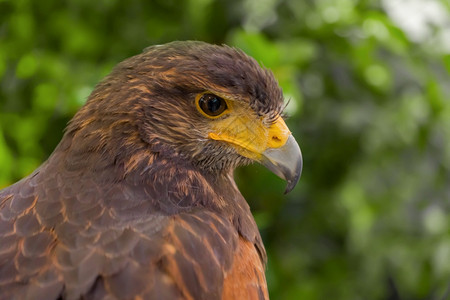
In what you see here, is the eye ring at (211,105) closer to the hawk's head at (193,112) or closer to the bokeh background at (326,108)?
the hawk's head at (193,112)

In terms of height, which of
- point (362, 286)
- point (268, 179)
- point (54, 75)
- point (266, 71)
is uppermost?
point (266, 71)

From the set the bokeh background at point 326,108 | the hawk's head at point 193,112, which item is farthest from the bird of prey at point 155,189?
the bokeh background at point 326,108

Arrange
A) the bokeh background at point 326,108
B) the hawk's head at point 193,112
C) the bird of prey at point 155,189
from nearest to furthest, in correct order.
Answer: the bird of prey at point 155,189 → the hawk's head at point 193,112 → the bokeh background at point 326,108

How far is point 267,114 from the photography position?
2051mm

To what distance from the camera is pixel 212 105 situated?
2.00 metres

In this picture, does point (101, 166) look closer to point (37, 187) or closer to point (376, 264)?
point (37, 187)

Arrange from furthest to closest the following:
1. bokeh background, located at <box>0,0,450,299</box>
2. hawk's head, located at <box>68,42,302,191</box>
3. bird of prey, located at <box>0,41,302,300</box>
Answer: bokeh background, located at <box>0,0,450,299</box> < hawk's head, located at <box>68,42,302,191</box> < bird of prey, located at <box>0,41,302,300</box>

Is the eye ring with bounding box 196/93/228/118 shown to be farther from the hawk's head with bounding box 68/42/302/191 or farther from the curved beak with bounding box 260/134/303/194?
the curved beak with bounding box 260/134/303/194

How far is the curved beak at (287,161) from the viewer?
1978 mm

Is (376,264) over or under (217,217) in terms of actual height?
→ under

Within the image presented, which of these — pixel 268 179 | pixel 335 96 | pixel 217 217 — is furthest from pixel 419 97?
pixel 217 217

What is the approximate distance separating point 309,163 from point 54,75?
1.08 metres

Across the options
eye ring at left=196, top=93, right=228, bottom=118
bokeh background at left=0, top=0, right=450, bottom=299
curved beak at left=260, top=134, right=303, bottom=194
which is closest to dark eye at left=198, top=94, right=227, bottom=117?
eye ring at left=196, top=93, right=228, bottom=118

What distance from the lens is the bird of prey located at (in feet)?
5.53
